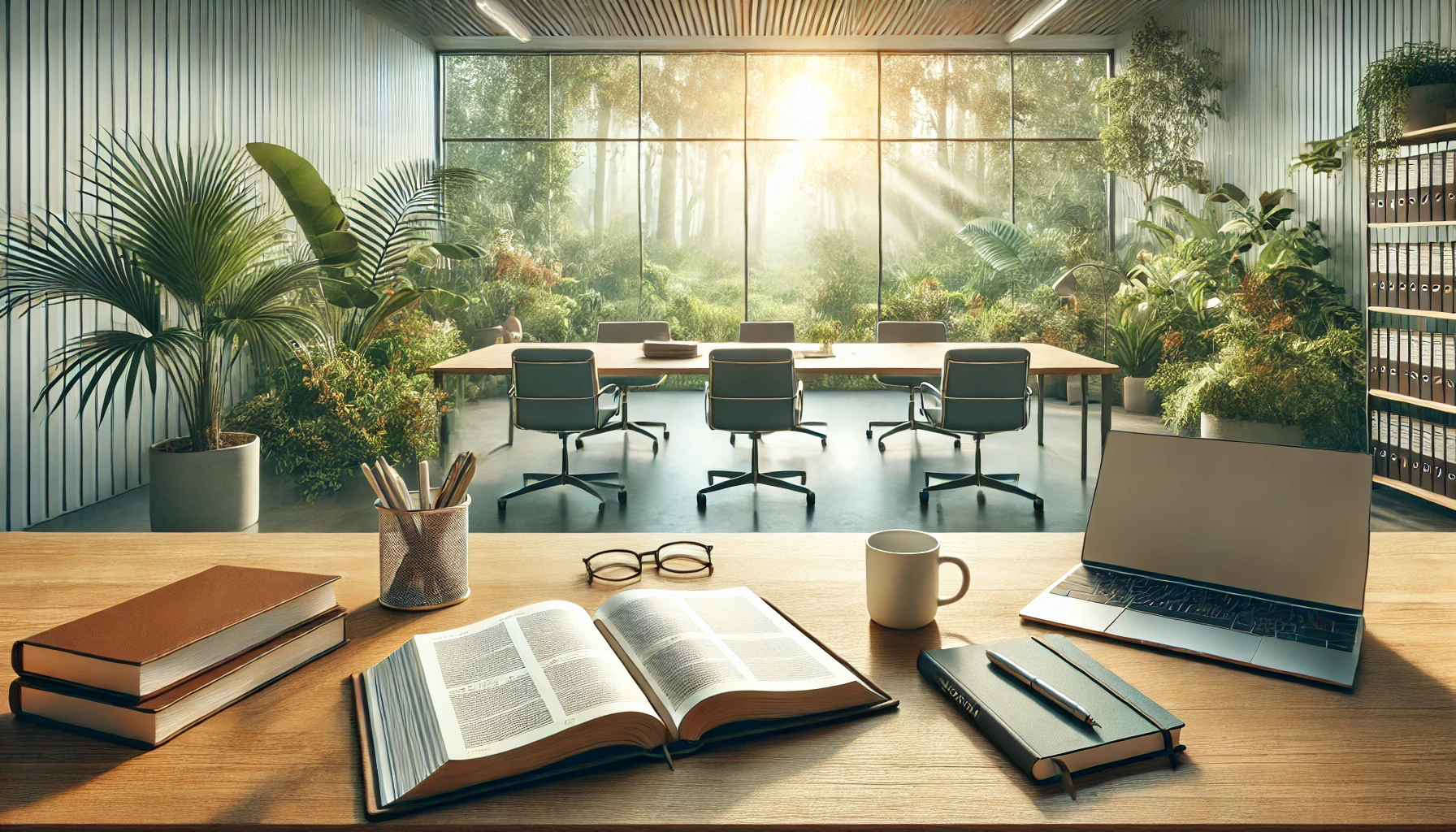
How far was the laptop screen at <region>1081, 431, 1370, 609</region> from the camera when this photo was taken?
1.11 metres

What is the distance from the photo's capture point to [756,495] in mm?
5375

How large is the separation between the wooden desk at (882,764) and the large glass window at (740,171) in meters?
9.09

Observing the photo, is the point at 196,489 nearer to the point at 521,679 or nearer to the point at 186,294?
the point at 186,294

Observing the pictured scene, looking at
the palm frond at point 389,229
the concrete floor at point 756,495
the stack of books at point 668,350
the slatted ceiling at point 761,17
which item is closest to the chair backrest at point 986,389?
the concrete floor at point 756,495

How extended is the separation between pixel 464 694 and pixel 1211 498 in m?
0.92

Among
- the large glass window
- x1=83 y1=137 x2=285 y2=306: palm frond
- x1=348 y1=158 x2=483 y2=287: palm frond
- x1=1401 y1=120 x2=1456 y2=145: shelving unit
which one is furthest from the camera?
the large glass window

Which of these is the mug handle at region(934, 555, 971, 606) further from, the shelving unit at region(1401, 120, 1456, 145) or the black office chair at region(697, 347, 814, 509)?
the shelving unit at region(1401, 120, 1456, 145)

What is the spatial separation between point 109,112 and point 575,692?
19.1ft

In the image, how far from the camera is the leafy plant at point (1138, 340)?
326 inches

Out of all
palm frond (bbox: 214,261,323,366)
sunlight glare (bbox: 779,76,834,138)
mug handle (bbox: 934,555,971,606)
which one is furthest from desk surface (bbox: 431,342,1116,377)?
sunlight glare (bbox: 779,76,834,138)

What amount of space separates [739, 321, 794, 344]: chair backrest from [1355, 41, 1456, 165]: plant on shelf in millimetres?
3703

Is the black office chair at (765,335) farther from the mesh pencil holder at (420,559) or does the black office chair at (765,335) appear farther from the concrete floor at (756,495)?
the mesh pencil holder at (420,559)

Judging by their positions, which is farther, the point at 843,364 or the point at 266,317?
the point at 843,364

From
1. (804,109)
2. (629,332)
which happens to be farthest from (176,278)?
(804,109)
